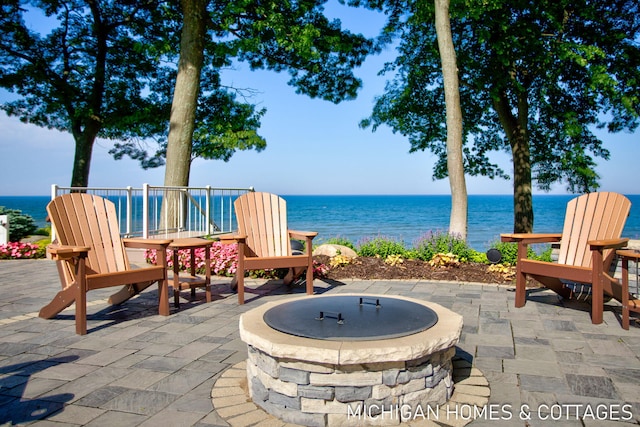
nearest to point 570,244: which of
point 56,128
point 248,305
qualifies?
point 248,305

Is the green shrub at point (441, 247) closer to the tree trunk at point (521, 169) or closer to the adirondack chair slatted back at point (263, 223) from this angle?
the adirondack chair slatted back at point (263, 223)

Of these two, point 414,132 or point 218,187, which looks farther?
point 414,132

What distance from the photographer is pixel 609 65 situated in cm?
1035

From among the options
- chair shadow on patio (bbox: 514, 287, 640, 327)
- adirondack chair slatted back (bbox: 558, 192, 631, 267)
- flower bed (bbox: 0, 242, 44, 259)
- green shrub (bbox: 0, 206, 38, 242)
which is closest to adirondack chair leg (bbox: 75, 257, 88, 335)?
chair shadow on patio (bbox: 514, 287, 640, 327)

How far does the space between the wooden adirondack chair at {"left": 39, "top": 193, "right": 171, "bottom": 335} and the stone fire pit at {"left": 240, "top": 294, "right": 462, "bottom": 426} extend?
198 cm

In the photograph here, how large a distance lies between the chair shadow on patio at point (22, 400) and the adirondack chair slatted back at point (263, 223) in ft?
8.30

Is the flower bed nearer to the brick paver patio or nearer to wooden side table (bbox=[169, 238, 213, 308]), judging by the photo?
the brick paver patio

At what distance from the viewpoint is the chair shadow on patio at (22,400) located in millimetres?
2119

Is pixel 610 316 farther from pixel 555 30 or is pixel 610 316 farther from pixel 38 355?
pixel 555 30

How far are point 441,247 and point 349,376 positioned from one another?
5.00m

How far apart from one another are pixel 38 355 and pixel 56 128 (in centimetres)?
1362

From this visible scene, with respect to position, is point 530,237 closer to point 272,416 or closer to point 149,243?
point 272,416

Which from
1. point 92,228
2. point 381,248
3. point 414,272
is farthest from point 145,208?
point 414,272

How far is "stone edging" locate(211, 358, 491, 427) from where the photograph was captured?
2113 millimetres
